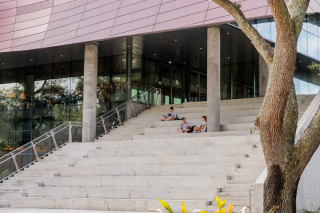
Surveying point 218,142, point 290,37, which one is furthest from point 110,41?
point 290,37

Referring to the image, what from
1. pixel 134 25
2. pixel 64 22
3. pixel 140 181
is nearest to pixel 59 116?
pixel 64 22

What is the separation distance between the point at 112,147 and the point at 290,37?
33.5 ft

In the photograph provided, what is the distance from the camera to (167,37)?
20.0 metres

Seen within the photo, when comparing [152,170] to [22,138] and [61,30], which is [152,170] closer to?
[61,30]

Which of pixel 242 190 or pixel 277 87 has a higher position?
→ pixel 277 87

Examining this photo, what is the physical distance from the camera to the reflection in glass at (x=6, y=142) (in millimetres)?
25672

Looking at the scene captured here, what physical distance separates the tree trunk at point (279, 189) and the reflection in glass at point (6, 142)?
22.1 m

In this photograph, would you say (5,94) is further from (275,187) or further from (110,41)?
(275,187)

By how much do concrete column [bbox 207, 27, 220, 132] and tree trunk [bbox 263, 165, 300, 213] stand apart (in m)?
Result: 9.87

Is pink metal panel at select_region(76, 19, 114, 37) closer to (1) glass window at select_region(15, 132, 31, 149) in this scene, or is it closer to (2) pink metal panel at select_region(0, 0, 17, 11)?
(2) pink metal panel at select_region(0, 0, 17, 11)

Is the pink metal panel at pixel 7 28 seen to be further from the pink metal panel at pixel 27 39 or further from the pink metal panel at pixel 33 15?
the pink metal panel at pixel 27 39

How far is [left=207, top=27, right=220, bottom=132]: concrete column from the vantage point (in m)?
16.8

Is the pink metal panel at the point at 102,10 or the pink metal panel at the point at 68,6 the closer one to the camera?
the pink metal panel at the point at 102,10

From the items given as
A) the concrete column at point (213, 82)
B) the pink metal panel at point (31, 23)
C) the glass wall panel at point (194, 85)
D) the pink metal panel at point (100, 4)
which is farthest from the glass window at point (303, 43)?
the pink metal panel at point (31, 23)
